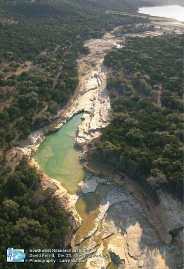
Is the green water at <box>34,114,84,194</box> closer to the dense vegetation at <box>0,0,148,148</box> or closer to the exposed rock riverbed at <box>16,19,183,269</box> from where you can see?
the exposed rock riverbed at <box>16,19,183,269</box>

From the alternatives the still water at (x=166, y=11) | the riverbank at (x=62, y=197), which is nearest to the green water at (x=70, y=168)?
the riverbank at (x=62, y=197)

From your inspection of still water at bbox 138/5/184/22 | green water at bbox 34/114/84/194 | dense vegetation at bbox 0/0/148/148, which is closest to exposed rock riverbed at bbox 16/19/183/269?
green water at bbox 34/114/84/194

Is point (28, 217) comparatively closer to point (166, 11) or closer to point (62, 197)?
point (62, 197)

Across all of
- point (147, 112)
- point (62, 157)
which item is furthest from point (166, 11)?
point (62, 157)

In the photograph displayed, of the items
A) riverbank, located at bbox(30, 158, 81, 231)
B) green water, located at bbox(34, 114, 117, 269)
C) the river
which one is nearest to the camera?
the river

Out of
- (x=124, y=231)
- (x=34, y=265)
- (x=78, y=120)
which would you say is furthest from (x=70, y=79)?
(x=34, y=265)

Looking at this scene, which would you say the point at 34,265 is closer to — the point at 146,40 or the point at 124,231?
the point at 124,231
